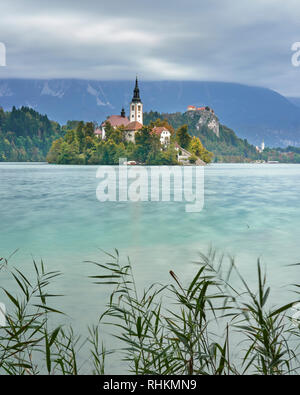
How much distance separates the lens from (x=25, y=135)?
154750mm

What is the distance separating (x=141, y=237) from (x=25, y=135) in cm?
14756

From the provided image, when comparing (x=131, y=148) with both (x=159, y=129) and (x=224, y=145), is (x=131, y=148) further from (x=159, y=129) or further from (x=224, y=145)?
(x=224, y=145)

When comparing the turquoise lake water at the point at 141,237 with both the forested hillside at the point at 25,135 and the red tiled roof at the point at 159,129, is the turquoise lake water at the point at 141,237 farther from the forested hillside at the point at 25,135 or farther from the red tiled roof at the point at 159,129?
the forested hillside at the point at 25,135

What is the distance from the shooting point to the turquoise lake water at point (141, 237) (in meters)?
8.97

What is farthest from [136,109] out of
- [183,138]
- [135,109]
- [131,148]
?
[131,148]

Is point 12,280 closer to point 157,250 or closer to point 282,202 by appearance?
point 157,250

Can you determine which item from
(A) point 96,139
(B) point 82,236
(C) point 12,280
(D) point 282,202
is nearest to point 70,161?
(A) point 96,139

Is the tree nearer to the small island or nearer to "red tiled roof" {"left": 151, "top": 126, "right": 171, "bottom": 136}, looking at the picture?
the small island

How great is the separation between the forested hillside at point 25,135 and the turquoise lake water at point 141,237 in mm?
119248

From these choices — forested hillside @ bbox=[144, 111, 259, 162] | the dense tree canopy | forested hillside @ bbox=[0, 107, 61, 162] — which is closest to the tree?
the dense tree canopy

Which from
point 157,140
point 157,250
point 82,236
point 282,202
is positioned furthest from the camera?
point 157,140

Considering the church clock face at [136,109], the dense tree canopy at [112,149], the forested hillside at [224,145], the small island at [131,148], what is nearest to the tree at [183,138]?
the small island at [131,148]

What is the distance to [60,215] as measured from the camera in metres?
21.2

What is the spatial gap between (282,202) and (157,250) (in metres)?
16.4
